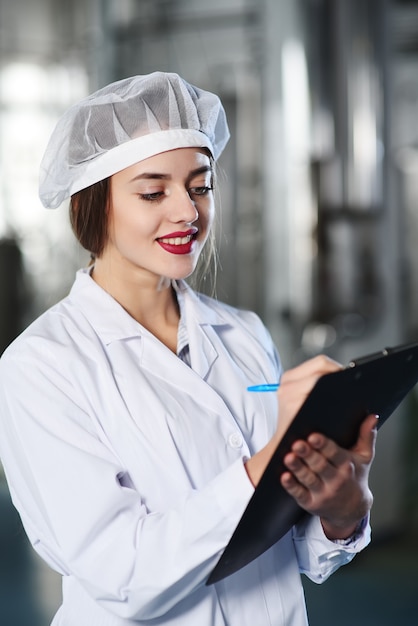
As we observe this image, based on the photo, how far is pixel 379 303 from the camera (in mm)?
3621

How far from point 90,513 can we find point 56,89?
408cm

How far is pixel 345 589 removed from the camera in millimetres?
3266

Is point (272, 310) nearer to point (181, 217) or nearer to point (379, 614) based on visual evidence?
point (379, 614)

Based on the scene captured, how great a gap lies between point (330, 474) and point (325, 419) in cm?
6

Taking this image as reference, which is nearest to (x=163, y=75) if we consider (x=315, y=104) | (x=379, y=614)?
(x=379, y=614)

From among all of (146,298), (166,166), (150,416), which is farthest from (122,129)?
(150,416)

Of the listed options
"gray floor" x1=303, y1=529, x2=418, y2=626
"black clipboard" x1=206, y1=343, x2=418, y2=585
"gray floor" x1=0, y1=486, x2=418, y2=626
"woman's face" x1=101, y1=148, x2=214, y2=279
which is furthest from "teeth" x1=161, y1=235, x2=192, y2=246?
"gray floor" x1=303, y1=529, x2=418, y2=626

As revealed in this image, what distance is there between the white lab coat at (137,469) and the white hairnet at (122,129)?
16 centimetres

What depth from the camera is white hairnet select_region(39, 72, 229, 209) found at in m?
1.17

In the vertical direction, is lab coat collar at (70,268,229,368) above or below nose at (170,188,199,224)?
below

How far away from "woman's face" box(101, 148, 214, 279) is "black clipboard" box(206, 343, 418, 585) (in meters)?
0.34

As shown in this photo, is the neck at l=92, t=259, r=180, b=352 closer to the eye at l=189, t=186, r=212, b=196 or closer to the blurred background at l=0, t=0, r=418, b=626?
the eye at l=189, t=186, r=212, b=196

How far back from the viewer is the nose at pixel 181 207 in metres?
1.15

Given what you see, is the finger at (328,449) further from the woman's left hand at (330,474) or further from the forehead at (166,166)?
the forehead at (166,166)
